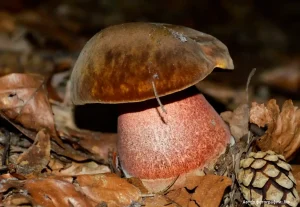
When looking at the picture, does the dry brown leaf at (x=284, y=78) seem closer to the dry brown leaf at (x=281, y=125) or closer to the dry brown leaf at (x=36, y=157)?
the dry brown leaf at (x=281, y=125)

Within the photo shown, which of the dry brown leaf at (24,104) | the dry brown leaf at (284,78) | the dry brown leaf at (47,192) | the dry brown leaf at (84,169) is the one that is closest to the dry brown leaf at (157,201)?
the dry brown leaf at (47,192)

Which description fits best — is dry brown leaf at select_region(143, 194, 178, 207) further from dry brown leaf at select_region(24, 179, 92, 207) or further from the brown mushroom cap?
the brown mushroom cap

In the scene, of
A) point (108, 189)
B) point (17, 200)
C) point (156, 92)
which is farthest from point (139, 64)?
point (17, 200)

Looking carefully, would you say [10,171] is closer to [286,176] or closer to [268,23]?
[286,176]

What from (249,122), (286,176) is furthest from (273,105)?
(286,176)

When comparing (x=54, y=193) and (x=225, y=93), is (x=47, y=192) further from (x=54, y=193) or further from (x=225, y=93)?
(x=225, y=93)

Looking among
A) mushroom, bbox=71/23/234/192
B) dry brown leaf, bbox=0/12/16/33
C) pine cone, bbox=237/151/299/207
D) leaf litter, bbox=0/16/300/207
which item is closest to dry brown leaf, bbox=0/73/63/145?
leaf litter, bbox=0/16/300/207
